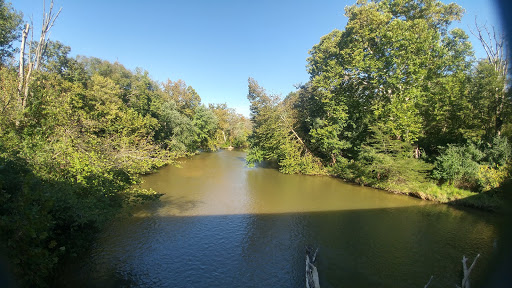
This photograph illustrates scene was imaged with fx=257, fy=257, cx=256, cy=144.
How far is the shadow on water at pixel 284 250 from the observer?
8.68 m

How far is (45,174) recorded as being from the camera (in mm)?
7512

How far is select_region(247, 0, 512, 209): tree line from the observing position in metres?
16.3

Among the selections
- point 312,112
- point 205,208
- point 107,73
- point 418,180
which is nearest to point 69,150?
point 205,208

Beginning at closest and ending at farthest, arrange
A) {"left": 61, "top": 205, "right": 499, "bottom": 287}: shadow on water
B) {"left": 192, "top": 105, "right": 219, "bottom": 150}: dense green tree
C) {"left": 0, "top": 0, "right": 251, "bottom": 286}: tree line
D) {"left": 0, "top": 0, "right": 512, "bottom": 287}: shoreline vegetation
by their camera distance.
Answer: {"left": 0, "top": 0, "right": 251, "bottom": 286}: tree line
{"left": 0, "top": 0, "right": 512, "bottom": 287}: shoreline vegetation
{"left": 61, "top": 205, "right": 499, "bottom": 287}: shadow on water
{"left": 192, "top": 105, "right": 219, "bottom": 150}: dense green tree

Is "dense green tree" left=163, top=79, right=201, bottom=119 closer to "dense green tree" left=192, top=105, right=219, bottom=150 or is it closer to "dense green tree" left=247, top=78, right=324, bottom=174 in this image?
"dense green tree" left=192, top=105, right=219, bottom=150

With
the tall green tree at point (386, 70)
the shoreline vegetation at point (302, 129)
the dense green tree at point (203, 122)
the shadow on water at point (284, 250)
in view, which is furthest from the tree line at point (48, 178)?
the dense green tree at point (203, 122)

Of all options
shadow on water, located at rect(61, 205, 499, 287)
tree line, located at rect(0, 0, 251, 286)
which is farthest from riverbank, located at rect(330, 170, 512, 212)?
tree line, located at rect(0, 0, 251, 286)

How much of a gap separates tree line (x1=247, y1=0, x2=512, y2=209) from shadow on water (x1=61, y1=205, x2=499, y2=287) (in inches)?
140

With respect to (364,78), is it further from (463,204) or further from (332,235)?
(332,235)

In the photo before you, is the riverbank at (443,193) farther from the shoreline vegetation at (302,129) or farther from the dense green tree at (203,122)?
the dense green tree at (203,122)

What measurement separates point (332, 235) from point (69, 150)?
36.8 ft

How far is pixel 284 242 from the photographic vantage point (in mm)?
11438

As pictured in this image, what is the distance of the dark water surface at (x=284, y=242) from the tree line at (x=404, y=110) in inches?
84.1

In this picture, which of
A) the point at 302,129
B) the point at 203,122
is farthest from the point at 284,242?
the point at 203,122
